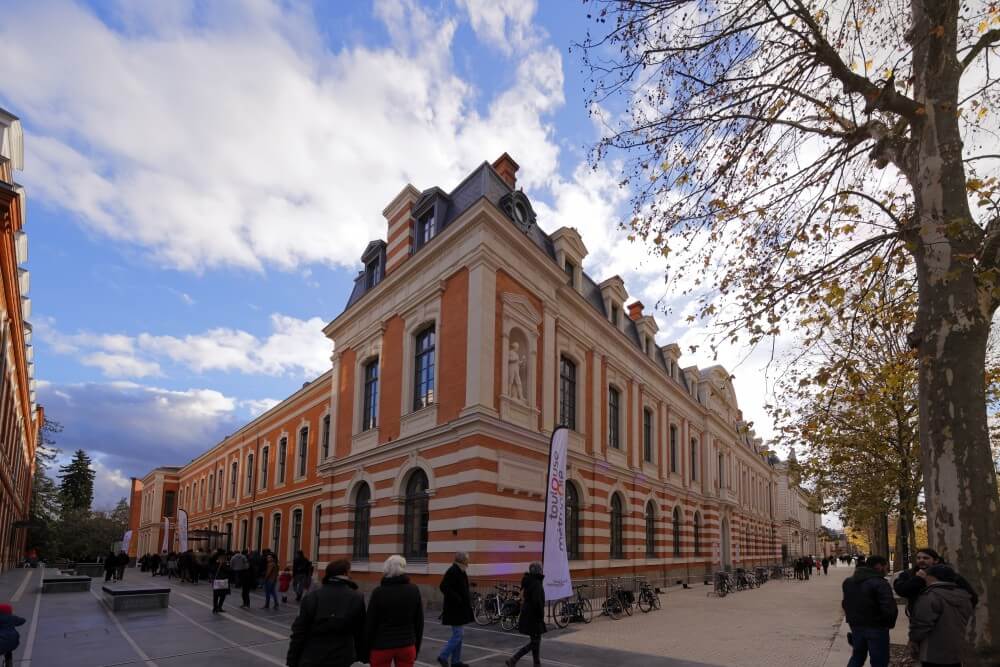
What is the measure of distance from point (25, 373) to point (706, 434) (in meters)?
36.3

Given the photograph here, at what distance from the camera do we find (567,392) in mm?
21062

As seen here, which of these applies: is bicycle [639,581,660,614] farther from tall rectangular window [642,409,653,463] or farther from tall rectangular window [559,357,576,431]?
tall rectangular window [642,409,653,463]

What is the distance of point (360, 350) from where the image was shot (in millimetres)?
22328

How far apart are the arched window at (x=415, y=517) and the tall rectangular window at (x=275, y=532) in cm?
1503

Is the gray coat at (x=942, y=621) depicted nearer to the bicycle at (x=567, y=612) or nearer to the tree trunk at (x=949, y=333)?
the tree trunk at (x=949, y=333)

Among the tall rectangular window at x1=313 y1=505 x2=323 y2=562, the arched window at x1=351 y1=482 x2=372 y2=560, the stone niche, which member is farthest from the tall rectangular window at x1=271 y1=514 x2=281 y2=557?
the stone niche

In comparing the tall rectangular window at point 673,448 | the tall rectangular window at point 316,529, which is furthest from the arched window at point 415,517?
the tall rectangular window at point 673,448

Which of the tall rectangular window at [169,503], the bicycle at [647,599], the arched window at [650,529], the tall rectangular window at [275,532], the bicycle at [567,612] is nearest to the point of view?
the bicycle at [567,612]

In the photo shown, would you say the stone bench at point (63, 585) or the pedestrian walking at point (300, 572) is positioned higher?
the pedestrian walking at point (300, 572)

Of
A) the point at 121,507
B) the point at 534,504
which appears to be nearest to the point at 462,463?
the point at 534,504

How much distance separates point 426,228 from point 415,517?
879 centimetres

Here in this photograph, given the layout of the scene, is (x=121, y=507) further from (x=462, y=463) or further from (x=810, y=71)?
(x=810, y=71)

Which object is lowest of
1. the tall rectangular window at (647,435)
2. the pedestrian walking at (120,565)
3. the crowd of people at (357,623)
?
the pedestrian walking at (120,565)

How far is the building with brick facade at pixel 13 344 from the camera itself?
50.2ft
